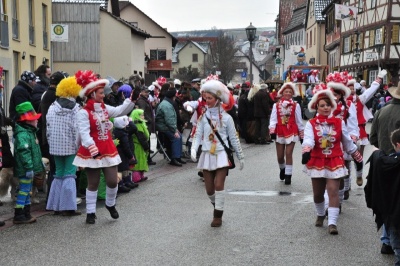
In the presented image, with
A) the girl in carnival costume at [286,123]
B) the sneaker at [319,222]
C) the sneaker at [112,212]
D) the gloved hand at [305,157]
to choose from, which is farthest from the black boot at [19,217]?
the girl in carnival costume at [286,123]

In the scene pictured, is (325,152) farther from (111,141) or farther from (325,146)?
(111,141)

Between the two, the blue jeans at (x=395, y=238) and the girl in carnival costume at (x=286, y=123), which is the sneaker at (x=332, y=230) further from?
the girl in carnival costume at (x=286, y=123)

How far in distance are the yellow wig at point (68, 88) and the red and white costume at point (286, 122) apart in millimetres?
4531

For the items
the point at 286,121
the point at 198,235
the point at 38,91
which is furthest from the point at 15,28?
the point at 198,235

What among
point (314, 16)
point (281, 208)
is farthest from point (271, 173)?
point (314, 16)

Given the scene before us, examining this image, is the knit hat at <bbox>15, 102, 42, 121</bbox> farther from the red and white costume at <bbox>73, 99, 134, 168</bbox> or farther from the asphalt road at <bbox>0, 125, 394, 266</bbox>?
the asphalt road at <bbox>0, 125, 394, 266</bbox>

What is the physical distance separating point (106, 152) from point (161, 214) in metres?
1.27

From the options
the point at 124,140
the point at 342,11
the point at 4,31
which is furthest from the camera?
the point at 342,11

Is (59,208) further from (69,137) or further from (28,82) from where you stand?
(28,82)

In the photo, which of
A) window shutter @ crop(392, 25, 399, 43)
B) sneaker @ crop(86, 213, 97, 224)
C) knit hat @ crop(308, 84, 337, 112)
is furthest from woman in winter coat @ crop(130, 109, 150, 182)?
window shutter @ crop(392, 25, 399, 43)

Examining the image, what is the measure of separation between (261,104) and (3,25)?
12579 millimetres

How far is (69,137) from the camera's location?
28.1 feet

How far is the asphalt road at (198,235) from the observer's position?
21.3 ft

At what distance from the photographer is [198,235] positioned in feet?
24.6
